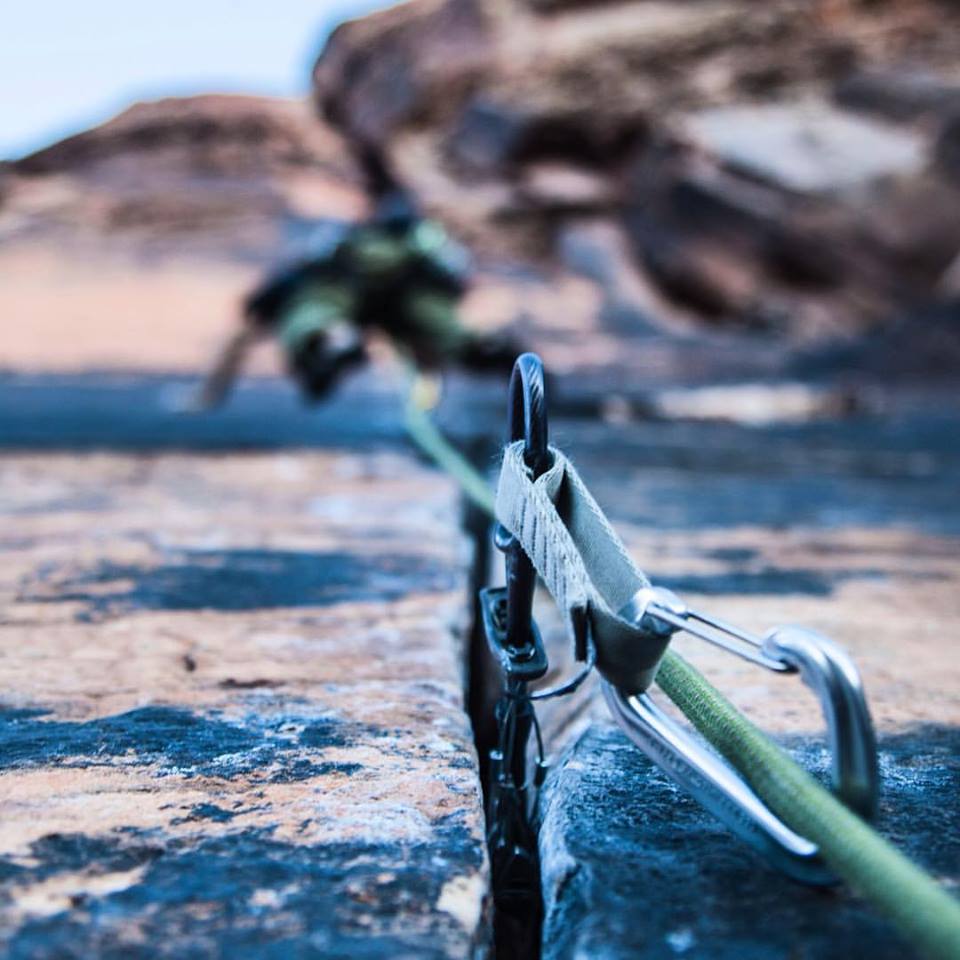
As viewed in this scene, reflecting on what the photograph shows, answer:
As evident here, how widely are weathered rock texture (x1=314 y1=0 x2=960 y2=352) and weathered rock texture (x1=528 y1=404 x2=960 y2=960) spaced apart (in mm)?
5681

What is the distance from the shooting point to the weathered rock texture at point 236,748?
1.59 ft

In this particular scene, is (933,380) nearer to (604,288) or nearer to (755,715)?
(604,288)

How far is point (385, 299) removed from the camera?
3.76m

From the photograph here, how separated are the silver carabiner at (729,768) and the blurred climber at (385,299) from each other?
272cm

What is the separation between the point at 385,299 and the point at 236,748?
321cm

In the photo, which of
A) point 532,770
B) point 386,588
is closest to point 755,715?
point 532,770

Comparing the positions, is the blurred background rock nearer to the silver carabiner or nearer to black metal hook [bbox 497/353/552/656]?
black metal hook [bbox 497/353/552/656]

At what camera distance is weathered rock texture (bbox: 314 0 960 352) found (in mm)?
7367

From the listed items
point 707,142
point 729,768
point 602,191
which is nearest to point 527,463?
point 729,768

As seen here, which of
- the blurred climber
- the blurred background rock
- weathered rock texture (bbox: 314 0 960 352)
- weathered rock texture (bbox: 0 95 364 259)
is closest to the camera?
the blurred climber

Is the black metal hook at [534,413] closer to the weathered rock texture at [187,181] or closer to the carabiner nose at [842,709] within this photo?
the carabiner nose at [842,709]

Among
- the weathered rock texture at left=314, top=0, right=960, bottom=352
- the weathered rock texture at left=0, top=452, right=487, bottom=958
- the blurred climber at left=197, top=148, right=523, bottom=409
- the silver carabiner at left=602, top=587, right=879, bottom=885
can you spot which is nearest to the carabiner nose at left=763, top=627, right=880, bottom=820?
the silver carabiner at left=602, top=587, right=879, bottom=885

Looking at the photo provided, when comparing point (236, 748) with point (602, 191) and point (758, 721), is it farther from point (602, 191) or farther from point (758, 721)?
point (602, 191)

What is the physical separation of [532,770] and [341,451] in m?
1.77
